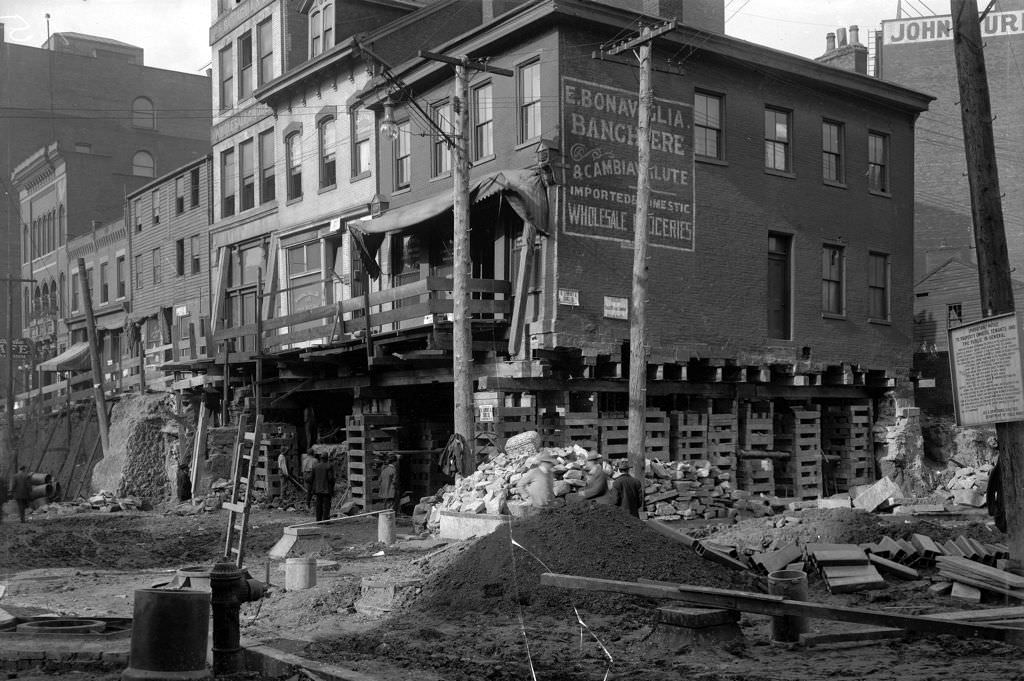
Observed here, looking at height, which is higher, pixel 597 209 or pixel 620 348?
pixel 597 209

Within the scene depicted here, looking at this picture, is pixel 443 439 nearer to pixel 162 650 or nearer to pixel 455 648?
pixel 455 648

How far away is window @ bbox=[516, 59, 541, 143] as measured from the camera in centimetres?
2461

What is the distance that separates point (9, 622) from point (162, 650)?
337cm

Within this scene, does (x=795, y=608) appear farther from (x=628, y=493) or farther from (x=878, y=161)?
(x=878, y=161)

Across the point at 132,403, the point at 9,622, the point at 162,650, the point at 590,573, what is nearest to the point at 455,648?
the point at 590,573

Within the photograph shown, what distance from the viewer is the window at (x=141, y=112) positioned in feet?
189

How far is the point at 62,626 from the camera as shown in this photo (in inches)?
438

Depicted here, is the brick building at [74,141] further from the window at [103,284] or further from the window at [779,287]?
the window at [779,287]

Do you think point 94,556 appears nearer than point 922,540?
No

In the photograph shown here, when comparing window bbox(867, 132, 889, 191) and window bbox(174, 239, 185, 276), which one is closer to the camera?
window bbox(867, 132, 889, 191)

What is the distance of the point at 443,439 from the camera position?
→ 29188 millimetres

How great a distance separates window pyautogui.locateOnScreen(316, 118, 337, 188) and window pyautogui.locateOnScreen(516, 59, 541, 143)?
30.7 ft

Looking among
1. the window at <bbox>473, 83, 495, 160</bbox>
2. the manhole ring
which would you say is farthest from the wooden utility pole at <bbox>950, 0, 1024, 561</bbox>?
the window at <bbox>473, 83, 495, 160</bbox>

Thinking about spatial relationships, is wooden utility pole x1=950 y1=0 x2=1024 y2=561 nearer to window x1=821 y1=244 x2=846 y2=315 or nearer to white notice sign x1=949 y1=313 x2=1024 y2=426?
white notice sign x1=949 y1=313 x2=1024 y2=426
